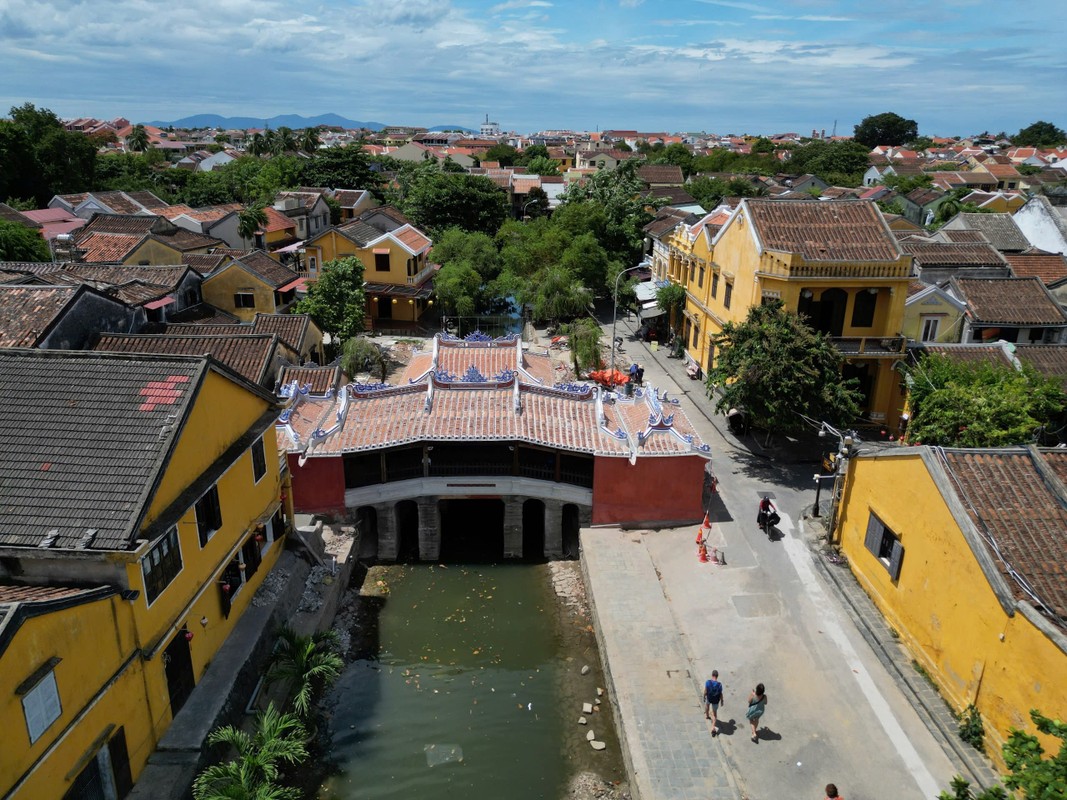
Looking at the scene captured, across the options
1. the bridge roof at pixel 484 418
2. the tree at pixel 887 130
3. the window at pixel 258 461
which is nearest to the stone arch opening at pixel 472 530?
the bridge roof at pixel 484 418

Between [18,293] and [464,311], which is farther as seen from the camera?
[464,311]

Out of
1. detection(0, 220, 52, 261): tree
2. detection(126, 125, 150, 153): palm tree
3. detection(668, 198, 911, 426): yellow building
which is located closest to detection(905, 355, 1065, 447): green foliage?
detection(668, 198, 911, 426): yellow building

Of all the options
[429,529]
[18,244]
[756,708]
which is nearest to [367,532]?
[429,529]

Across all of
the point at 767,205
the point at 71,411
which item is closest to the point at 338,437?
the point at 71,411

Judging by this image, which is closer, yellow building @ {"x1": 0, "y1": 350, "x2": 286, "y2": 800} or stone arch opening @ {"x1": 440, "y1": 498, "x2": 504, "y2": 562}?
yellow building @ {"x1": 0, "y1": 350, "x2": 286, "y2": 800}

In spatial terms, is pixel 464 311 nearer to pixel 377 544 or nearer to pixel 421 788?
pixel 377 544

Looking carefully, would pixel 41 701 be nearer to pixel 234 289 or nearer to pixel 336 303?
pixel 336 303

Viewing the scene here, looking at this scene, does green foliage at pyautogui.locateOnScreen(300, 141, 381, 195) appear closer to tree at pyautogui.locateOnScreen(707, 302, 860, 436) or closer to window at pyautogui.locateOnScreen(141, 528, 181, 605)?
tree at pyautogui.locateOnScreen(707, 302, 860, 436)
